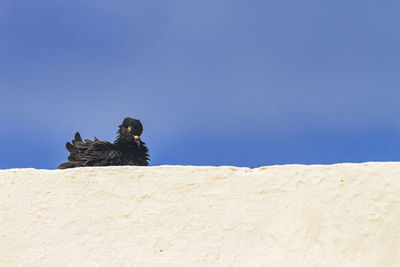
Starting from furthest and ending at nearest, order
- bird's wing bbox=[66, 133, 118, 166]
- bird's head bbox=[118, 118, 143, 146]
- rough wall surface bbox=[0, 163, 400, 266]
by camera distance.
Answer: bird's head bbox=[118, 118, 143, 146], bird's wing bbox=[66, 133, 118, 166], rough wall surface bbox=[0, 163, 400, 266]

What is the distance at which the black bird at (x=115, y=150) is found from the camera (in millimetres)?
6430

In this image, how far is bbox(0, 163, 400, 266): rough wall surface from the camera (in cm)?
340

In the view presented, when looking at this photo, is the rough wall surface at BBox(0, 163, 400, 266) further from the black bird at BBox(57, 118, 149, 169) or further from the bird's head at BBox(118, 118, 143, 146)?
the bird's head at BBox(118, 118, 143, 146)

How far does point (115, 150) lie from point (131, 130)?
686mm

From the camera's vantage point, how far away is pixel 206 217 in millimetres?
3650

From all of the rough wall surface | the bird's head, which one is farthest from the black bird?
the rough wall surface

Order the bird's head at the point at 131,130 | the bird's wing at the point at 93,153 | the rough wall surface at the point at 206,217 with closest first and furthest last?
the rough wall surface at the point at 206,217 → the bird's wing at the point at 93,153 → the bird's head at the point at 131,130

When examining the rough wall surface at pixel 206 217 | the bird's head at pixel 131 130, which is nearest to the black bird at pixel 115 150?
the bird's head at pixel 131 130

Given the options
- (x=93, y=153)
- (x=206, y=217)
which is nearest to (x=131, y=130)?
(x=93, y=153)

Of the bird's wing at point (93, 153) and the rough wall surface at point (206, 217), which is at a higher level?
the bird's wing at point (93, 153)

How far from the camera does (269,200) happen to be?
363 centimetres

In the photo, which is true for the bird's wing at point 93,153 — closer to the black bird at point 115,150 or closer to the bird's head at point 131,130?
the black bird at point 115,150

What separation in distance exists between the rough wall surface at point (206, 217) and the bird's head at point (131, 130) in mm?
3256

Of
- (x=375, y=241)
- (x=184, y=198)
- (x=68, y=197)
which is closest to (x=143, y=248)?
(x=184, y=198)
